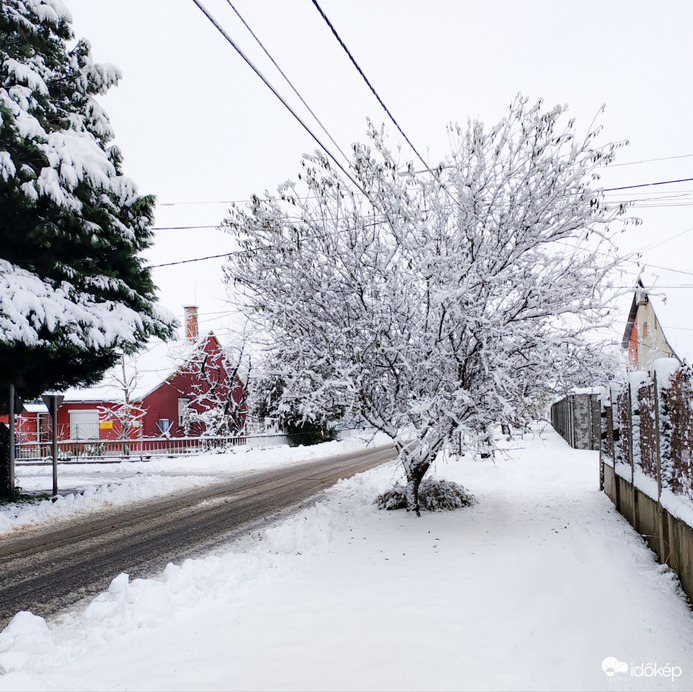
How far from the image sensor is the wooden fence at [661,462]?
5652 millimetres

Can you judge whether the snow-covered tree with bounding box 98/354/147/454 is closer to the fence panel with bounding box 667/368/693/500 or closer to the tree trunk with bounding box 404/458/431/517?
the tree trunk with bounding box 404/458/431/517

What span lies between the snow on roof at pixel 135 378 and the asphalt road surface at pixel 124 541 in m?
20.1

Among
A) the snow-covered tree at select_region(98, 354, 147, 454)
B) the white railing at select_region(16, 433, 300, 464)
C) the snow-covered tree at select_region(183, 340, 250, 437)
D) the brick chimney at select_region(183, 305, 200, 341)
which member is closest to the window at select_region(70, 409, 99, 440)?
the snow-covered tree at select_region(98, 354, 147, 454)

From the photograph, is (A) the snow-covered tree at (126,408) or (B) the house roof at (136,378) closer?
(A) the snow-covered tree at (126,408)

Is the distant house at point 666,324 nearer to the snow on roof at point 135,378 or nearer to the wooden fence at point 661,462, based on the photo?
the wooden fence at point 661,462

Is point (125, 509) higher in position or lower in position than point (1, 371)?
lower

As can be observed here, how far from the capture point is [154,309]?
1516 cm

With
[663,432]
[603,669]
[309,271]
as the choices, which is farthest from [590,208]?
[603,669]

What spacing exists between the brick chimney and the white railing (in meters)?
9.42

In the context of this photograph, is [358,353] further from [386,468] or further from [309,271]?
[386,468]

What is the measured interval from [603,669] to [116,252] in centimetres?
1330

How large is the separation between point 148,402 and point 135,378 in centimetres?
213

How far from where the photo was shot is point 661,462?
6.66 metres

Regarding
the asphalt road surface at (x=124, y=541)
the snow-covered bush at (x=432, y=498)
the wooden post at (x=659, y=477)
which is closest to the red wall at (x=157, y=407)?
the asphalt road surface at (x=124, y=541)
